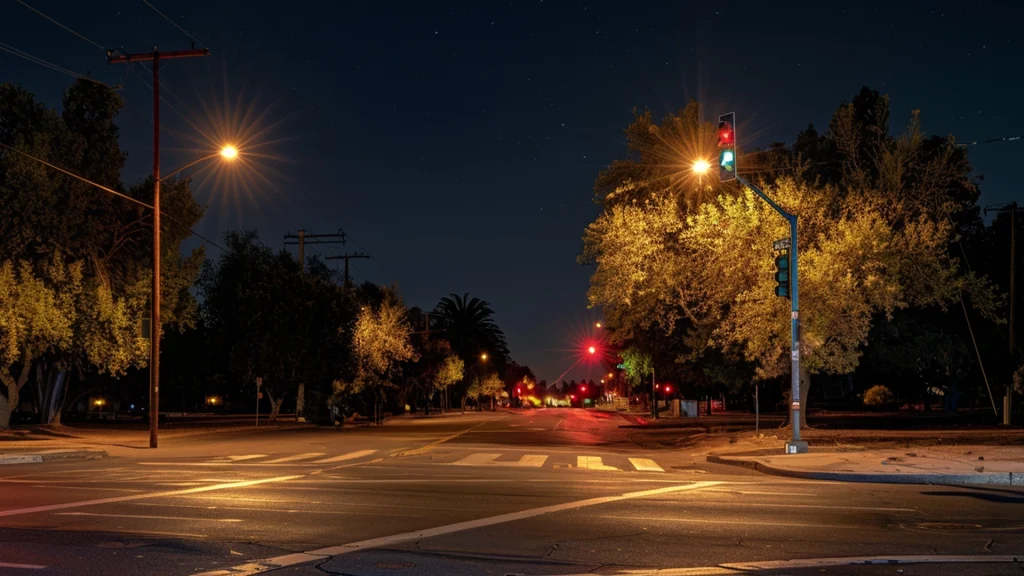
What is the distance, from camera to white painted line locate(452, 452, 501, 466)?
71.6 feet

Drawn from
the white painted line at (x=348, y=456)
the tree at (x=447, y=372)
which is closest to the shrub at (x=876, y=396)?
the tree at (x=447, y=372)

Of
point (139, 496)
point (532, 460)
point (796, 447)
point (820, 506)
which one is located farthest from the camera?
point (796, 447)

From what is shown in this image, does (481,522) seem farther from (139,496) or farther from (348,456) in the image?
(348,456)

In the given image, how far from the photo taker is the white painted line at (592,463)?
20.8m

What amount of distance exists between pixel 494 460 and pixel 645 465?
371 centimetres

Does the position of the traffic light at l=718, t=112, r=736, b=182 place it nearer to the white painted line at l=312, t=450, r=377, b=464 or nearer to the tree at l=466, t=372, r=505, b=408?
the white painted line at l=312, t=450, r=377, b=464

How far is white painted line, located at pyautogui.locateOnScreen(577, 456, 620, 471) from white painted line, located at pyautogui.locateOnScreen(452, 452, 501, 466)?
221cm

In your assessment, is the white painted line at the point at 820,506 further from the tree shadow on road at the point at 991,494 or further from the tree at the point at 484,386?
the tree at the point at 484,386

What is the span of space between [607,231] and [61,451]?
17122mm

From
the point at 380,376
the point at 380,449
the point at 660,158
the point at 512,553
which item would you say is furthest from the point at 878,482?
the point at 380,376

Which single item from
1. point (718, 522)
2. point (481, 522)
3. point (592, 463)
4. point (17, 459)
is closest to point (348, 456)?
point (592, 463)

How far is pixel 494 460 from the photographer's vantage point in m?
23.0

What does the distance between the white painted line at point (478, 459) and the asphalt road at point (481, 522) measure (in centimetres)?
156

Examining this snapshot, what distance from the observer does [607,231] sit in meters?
30.1
